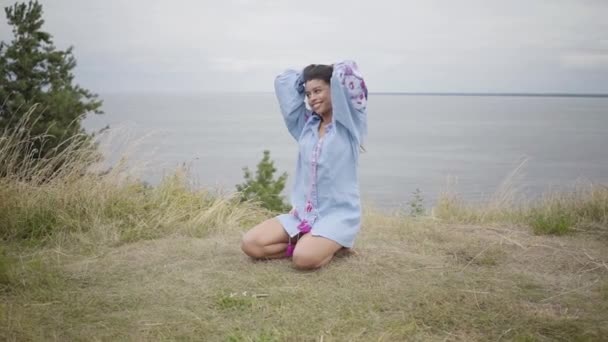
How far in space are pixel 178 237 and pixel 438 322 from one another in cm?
248

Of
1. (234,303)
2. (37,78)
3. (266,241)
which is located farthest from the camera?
(37,78)

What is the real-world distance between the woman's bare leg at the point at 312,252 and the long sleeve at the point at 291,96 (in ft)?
2.82

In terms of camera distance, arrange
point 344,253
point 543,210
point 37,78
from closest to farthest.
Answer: point 344,253 < point 543,210 < point 37,78

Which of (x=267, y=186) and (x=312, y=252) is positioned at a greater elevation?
(x=312, y=252)

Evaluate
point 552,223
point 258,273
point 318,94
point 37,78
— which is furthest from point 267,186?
point 318,94

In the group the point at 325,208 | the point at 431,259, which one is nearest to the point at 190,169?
the point at 325,208

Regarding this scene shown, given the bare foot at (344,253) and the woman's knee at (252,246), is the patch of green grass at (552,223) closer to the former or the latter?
the bare foot at (344,253)

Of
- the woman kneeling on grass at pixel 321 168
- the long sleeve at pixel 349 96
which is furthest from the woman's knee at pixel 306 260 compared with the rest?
the long sleeve at pixel 349 96

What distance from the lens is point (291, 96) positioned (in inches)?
151

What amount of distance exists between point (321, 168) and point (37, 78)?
1002 cm

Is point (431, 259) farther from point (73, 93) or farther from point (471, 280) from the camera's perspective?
point (73, 93)

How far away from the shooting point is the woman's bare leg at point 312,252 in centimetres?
349

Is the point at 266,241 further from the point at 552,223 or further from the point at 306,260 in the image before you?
the point at 552,223

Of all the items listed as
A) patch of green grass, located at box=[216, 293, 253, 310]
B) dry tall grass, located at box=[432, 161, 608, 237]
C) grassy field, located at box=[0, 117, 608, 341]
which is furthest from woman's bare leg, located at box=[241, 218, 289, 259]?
dry tall grass, located at box=[432, 161, 608, 237]
